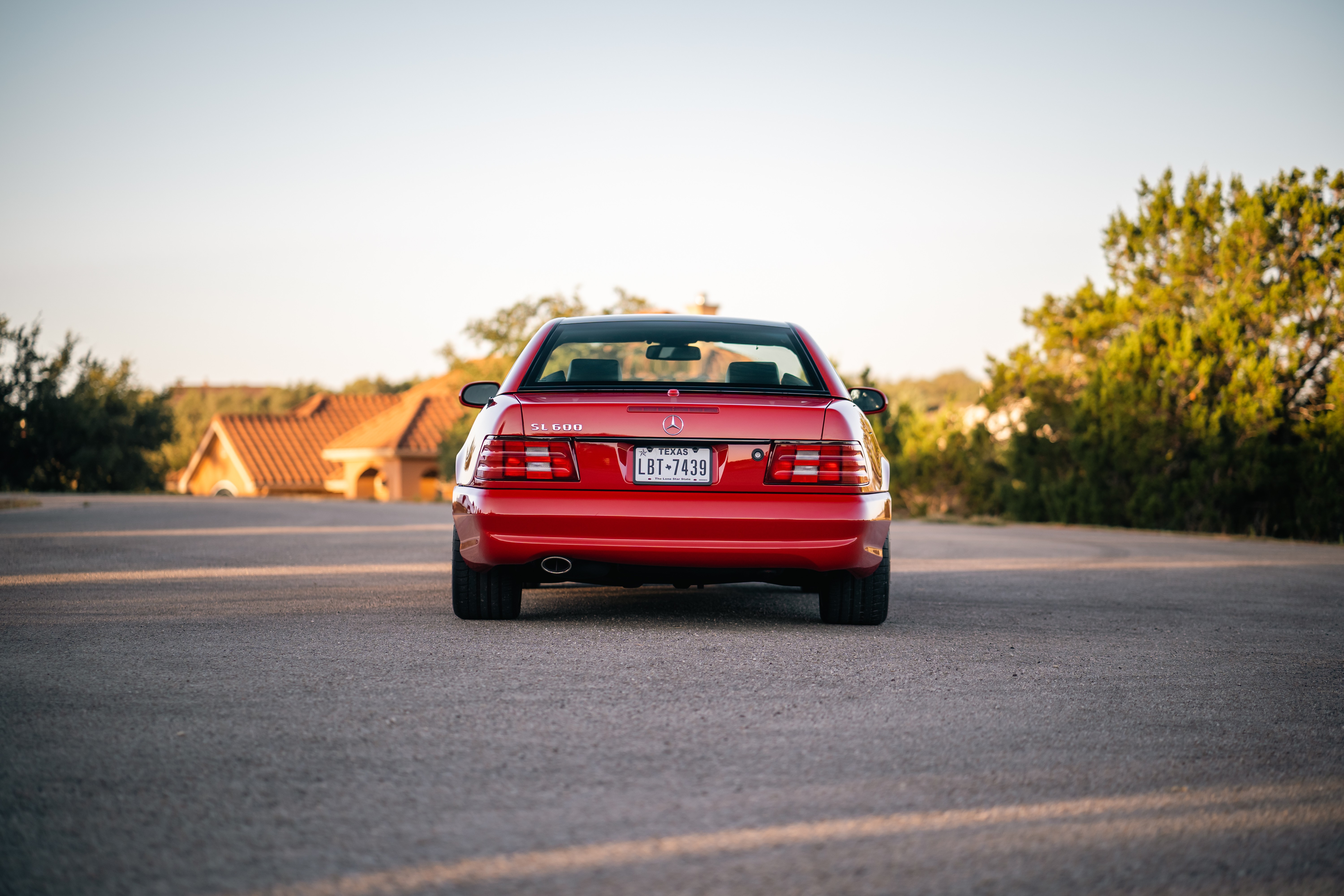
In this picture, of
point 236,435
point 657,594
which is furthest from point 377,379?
point 657,594

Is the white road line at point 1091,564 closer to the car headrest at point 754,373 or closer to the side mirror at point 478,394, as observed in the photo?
the car headrest at point 754,373

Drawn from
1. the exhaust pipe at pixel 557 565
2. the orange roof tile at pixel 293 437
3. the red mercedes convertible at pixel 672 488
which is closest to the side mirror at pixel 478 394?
the red mercedes convertible at pixel 672 488

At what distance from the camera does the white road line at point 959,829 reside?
2.52m

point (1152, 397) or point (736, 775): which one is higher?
point (1152, 397)

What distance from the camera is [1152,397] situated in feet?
62.7

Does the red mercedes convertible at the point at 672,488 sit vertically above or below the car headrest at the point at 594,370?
below

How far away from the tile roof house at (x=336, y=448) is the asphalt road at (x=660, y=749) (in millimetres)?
34504

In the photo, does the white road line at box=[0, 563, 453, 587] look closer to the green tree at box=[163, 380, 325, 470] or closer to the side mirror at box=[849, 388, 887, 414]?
the side mirror at box=[849, 388, 887, 414]

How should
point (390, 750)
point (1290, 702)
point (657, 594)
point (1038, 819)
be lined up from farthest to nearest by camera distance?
1. point (657, 594)
2. point (1290, 702)
3. point (390, 750)
4. point (1038, 819)

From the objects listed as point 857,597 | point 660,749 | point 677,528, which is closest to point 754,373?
point 677,528

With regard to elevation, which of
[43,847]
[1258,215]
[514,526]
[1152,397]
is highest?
[1258,215]

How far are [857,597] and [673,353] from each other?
1695 mm

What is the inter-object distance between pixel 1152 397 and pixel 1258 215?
623 cm

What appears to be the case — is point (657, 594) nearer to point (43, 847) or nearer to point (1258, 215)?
point (43, 847)
